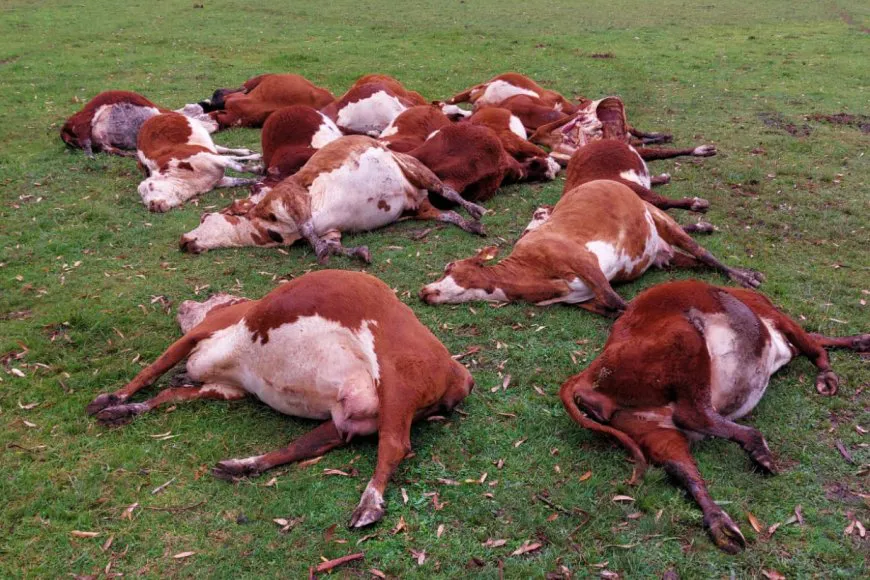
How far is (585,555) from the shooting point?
3.25 meters

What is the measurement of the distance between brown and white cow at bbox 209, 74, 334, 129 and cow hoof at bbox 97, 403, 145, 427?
802cm

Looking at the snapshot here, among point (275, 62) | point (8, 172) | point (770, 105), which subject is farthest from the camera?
point (275, 62)

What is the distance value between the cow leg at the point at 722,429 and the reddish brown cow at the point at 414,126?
583 cm

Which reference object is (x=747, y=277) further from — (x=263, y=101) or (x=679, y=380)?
(x=263, y=101)

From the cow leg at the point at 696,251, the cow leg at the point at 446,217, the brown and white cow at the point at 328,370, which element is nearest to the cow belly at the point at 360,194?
the cow leg at the point at 446,217

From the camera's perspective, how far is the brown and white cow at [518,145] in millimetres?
8945

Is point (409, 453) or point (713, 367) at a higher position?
point (713, 367)

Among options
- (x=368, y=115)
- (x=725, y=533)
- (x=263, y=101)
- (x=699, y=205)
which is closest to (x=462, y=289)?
(x=725, y=533)

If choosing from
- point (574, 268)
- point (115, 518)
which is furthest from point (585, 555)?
point (574, 268)

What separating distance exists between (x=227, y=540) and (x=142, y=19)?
22.2m

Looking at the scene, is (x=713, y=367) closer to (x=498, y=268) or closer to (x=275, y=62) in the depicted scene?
(x=498, y=268)

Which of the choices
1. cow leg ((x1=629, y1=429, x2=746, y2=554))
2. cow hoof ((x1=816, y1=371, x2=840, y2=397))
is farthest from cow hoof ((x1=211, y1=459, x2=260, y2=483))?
cow hoof ((x1=816, y1=371, x2=840, y2=397))

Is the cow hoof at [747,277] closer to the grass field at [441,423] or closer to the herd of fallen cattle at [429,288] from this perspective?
the herd of fallen cattle at [429,288]

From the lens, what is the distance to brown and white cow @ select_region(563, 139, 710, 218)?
7.52 m
